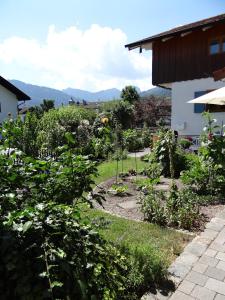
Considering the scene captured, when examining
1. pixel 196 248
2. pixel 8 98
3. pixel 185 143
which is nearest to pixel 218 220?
pixel 196 248

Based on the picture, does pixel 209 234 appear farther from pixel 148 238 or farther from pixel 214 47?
pixel 214 47

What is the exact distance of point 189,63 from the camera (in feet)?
56.5

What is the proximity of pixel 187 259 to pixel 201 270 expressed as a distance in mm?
252

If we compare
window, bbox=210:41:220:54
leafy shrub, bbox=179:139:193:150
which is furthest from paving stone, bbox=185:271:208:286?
window, bbox=210:41:220:54

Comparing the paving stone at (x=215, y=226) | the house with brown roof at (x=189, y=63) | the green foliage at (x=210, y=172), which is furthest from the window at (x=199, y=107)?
the paving stone at (x=215, y=226)

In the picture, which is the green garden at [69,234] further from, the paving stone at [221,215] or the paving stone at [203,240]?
the paving stone at [221,215]

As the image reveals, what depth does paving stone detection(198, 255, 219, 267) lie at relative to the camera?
3.60 metres

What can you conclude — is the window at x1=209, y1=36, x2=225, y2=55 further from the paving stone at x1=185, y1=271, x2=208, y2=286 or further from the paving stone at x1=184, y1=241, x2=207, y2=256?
the paving stone at x1=185, y1=271, x2=208, y2=286

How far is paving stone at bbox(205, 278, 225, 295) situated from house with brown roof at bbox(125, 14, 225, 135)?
44.3ft

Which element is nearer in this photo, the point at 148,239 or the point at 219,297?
the point at 219,297

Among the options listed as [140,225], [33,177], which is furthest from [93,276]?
[140,225]

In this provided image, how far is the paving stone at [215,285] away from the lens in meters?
3.09

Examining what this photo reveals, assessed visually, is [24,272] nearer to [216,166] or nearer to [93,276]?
[93,276]

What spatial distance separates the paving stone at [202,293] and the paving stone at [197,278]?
0.30 ft
